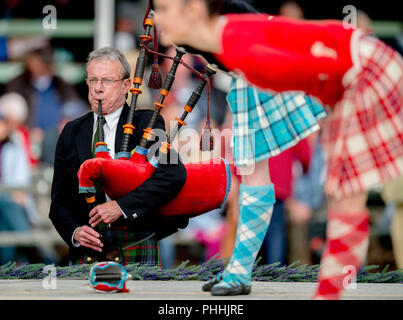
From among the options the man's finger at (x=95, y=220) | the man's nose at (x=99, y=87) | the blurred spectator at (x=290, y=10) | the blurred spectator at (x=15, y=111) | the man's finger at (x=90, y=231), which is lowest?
the man's finger at (x=90, y=231)

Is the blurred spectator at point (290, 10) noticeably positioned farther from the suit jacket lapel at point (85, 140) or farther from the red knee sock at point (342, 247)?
the red knee sock at point (342, 247)

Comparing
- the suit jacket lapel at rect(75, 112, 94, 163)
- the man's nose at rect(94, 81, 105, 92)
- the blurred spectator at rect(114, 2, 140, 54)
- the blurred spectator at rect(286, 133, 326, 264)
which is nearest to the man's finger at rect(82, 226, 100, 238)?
the suit jacket lapel at rect(75, 112, 94, 163)

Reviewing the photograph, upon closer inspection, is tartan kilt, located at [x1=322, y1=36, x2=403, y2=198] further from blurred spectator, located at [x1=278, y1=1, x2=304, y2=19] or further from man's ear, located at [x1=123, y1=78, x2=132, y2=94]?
blurred spectator, located at [x1=278, y1=1, x2=304, y2=19]

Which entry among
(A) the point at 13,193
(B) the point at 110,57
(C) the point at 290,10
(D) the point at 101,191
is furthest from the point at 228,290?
(A) the point at 13,193

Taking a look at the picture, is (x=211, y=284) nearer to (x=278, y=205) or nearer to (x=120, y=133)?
(x=120, y=133)

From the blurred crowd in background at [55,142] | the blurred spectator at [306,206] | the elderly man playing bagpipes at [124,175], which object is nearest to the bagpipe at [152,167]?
the elderly man playing bagpipes at [124,175]

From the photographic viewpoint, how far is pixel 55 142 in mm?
5488

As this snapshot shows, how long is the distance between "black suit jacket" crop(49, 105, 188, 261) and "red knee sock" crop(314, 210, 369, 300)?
0.81m

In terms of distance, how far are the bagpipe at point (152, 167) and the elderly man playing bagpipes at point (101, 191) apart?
40 millimetres

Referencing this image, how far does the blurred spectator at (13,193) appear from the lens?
219 inches

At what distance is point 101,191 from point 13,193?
2625 millimetres

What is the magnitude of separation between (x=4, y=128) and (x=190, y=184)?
3.14 metres

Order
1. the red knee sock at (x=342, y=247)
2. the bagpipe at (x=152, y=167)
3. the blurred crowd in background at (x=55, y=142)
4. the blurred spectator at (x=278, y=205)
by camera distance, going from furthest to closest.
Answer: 1. the blurred crowd in background at (x=55, y=142)
2. the blurred spectator at (x=278, y=205)
3. the bagpipe at (x=152, y=167)
4. the red knee sock at (x=342, y=247)

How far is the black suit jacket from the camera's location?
116 inches
